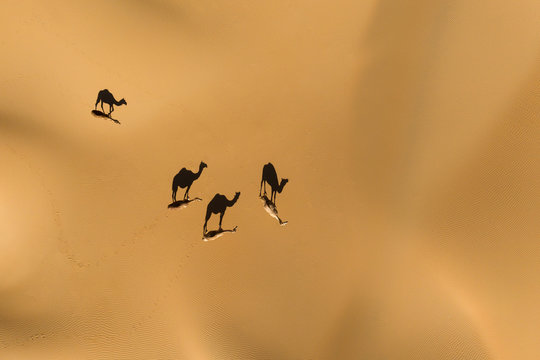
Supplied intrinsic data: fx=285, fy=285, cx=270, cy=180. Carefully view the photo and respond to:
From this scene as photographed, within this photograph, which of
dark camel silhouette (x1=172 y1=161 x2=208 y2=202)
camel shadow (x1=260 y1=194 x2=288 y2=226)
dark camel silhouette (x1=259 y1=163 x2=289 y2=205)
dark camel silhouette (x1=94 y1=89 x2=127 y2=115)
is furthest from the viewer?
dark camel silhouette (x1=259 y1=163 x2=289 y2=205)

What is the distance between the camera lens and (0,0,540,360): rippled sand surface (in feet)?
26.7

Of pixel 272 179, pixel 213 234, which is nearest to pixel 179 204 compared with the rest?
pixel 213 234

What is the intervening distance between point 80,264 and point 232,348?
16.2ft

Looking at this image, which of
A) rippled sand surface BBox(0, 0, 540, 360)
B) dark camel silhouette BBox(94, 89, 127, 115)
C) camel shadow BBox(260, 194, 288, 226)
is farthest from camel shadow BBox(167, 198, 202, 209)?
dark camel silhouette BBox(94, 89, 127, 115)

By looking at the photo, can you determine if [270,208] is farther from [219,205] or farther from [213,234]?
[213,234]

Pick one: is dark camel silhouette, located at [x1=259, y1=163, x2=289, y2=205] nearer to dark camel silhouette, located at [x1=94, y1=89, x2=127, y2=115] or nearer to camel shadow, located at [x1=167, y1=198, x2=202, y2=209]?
camel shadow, located at [x1=167, y1=198, x2=202, y2=209]

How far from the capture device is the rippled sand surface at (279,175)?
813cm

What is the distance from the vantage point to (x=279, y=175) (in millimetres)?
8570

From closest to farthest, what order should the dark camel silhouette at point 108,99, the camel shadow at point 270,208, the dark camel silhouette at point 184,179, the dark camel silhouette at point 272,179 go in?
the camel shadow at point 270,208
the dark camel silhouette at point 108,99
the dark camel silhouette at point 184,179
the dark camel silhouette at point 272,179

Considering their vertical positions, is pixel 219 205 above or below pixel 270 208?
below

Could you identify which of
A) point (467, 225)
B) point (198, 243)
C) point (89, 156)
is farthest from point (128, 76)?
point (467, 225)

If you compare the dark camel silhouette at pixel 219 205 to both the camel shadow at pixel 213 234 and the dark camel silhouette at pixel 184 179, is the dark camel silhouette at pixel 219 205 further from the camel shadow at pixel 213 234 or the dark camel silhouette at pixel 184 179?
the dark camel silhouette at pixel 184 179

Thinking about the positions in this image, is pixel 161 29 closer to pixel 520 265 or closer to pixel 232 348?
pixel 232 348

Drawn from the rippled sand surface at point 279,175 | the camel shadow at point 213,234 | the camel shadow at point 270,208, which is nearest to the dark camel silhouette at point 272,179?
the rippled sand surface at point 279,175
